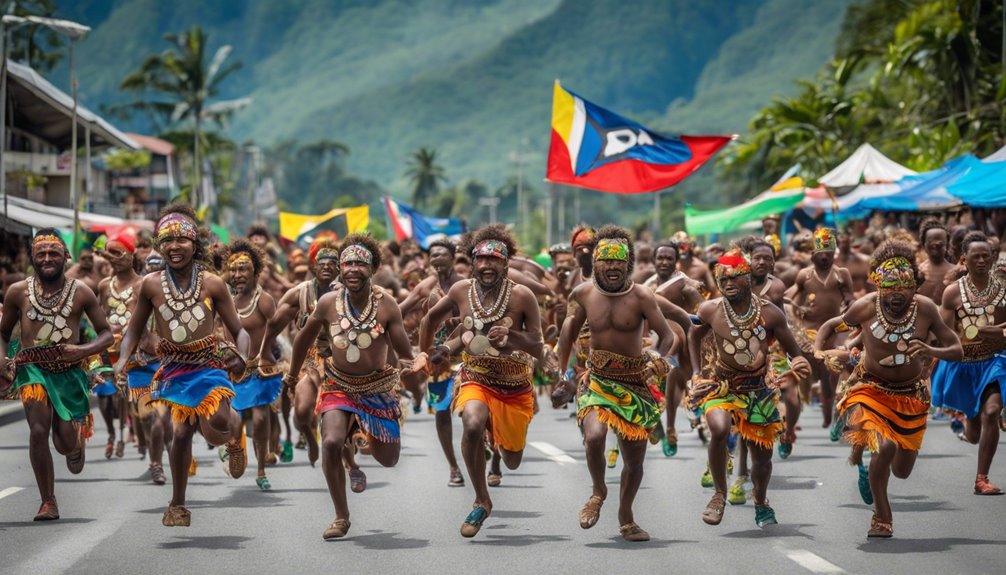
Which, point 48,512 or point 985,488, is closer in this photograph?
point 48,512

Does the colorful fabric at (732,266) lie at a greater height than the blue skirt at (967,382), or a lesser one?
greater

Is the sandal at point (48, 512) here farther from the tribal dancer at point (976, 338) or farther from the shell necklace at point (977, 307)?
the shell necklace at point (977, 307)

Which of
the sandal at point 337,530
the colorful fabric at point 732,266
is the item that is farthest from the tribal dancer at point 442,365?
the sandal at point 337,530

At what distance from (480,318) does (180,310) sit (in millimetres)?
2020

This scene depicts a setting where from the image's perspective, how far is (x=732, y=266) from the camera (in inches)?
449

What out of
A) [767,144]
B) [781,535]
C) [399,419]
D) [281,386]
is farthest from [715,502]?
[767,144]

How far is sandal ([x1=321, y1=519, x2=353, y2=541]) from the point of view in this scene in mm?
10320

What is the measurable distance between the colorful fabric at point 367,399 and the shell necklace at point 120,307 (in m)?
5.44

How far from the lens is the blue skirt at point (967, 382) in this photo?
13016 millimetres

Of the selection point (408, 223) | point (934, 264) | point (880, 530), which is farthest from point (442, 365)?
point (408, 223)

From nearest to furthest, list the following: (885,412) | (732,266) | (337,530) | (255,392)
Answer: (337,530), (885,412), (732,266), (255,392)

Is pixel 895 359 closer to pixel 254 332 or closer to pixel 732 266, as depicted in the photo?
pixel 732 266

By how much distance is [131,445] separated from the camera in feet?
58.2

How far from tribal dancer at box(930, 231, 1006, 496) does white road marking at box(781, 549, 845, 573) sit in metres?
4.01
